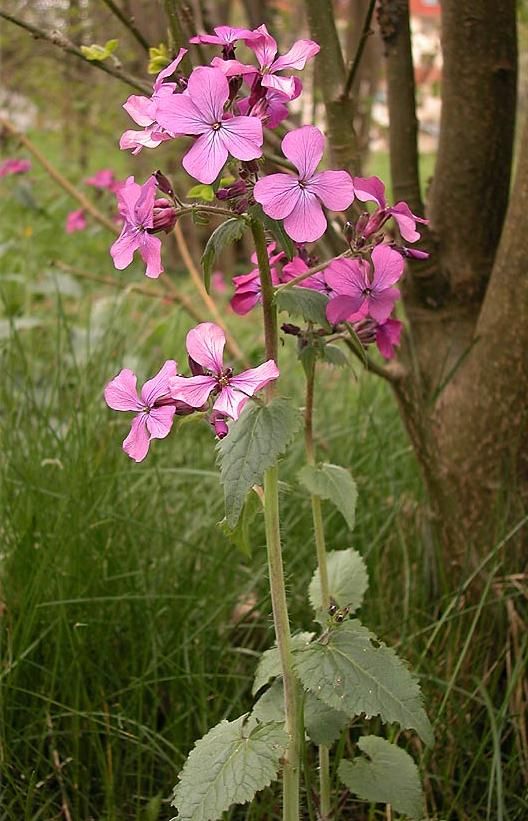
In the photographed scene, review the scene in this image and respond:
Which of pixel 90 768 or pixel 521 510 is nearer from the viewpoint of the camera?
pixel 90 768

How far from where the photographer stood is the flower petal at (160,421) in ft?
2.79

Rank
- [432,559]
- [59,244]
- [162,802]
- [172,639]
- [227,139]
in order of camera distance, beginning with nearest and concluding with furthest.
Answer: [227,139]
[162,802]
[172,639]
[432,559]
[59,244]

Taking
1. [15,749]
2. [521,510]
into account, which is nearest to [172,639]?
[15,749]

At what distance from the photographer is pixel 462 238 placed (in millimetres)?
1594

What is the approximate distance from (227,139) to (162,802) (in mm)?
865

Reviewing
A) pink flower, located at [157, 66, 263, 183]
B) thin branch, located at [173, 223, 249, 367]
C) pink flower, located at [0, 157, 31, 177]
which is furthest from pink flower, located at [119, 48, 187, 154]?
pink flower, located at [0, 157, 31, 177]

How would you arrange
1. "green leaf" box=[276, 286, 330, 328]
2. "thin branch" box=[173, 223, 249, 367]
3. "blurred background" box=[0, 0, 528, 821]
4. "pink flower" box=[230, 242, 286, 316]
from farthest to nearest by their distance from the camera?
"thin branch" box=[173, 223, 249, 367], "blurred background" box=[0, 0, 528, 821], "pink flower" box=[230, 242, 286, 316], "green leaf" box=[276, 286, 330, 328]

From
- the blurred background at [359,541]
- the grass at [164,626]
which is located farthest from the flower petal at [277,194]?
the blurred background at [359,541]

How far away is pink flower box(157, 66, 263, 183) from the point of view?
78 centimetres

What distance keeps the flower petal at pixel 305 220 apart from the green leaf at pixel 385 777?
0.59m

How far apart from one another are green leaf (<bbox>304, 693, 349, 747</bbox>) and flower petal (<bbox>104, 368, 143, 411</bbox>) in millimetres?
354

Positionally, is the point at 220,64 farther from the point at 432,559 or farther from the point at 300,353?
the point at 432,559

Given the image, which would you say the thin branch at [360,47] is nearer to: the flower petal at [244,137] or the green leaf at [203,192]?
the green leaf at [203,192]

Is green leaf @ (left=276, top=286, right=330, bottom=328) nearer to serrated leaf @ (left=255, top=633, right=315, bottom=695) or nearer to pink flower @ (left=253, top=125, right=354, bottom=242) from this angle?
pink flower @ (left=253, top=125, right=354, bottom=242)
